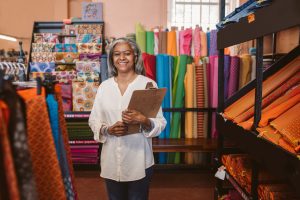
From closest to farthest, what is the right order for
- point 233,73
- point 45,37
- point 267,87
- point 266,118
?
1. point 266,118
2. point 267,87
3. point 233,73
4. point 45,37

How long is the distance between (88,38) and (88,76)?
2.04ft

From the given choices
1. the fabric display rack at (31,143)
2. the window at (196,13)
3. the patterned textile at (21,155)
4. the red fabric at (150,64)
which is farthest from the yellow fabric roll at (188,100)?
the patterned textile at (21,155)

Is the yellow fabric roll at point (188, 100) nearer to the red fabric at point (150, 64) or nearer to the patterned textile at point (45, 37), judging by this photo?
the red fabric at point (150, 64)

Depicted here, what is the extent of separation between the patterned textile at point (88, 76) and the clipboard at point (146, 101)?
2031mm

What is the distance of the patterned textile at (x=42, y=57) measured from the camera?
13.1 feet

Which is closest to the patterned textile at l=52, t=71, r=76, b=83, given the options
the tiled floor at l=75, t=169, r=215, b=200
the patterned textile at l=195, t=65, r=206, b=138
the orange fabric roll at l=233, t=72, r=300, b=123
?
the tiled floor at l=75, t=169, r=215, b=200

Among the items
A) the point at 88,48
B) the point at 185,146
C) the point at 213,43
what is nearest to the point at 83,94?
the point at 88,48

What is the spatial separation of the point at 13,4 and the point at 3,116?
9065mm

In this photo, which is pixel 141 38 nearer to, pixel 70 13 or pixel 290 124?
pixel 290 124

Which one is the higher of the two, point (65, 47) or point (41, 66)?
point (65, 47)

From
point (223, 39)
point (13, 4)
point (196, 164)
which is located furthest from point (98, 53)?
point (13, 4)

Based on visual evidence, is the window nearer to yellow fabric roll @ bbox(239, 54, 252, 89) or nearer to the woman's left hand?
yellow fabric roll @ bbox(239, 54, 252, 89)

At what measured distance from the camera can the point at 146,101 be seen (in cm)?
→ 171

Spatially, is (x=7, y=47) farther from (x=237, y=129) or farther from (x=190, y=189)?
(x=237, y=129)
